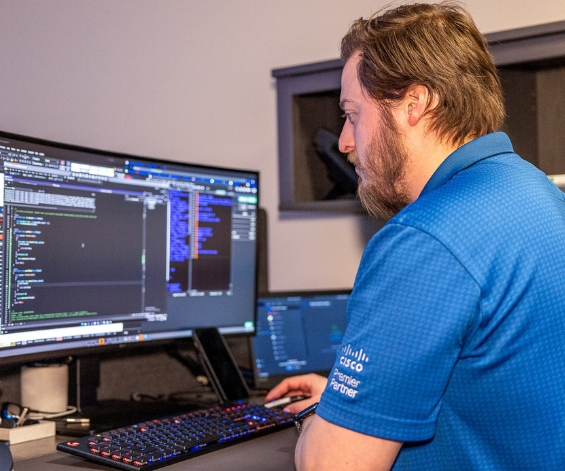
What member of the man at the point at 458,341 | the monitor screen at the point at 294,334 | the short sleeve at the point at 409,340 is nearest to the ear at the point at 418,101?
the man at the point at 458,341

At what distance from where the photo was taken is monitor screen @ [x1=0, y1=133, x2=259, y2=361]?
122 centimetres

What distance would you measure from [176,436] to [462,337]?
0.55m

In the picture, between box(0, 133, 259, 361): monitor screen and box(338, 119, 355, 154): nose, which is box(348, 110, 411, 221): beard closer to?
box(338, 119, 355, 154): nose

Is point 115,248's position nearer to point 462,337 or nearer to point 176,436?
point 176,436

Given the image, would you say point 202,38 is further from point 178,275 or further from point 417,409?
point 417,409

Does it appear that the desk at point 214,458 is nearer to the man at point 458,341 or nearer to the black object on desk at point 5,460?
the black object on desk at point 5,460

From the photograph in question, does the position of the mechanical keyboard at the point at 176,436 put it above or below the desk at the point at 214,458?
above

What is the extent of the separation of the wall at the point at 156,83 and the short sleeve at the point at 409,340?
4.06ft

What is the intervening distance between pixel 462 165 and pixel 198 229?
2.53 feet

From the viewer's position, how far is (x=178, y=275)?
1.54 m

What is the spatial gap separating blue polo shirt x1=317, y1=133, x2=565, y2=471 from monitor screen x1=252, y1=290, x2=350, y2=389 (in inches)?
34.4

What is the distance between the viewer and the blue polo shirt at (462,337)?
2.59 feet

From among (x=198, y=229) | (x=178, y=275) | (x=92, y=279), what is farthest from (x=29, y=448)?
(x=198, y=229)

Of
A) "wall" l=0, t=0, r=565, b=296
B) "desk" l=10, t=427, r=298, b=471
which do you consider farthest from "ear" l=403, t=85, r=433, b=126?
"wall" l=0, t=0, r=565, b=296
